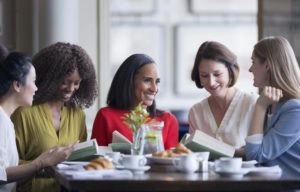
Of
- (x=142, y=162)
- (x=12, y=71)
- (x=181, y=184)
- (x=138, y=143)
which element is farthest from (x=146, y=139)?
(x=181, y=184)

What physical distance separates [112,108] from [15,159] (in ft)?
2.39

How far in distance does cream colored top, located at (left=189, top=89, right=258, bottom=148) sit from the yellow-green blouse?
61 centimetres

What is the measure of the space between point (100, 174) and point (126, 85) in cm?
128

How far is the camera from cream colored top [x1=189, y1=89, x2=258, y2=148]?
399cm

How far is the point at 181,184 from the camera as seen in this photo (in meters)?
2.79

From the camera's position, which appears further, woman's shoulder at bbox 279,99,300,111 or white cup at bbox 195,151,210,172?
woman's shoulder at bbox 279,99,300,111

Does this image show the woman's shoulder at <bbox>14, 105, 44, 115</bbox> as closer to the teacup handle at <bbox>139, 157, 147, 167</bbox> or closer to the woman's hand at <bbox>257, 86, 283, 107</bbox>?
the teacup handle at <bbox>139, 157, 147, 167</bbox>

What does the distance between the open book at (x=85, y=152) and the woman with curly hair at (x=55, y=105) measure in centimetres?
41

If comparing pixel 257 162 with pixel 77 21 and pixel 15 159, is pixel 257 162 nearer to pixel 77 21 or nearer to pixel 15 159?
pixel 15 159

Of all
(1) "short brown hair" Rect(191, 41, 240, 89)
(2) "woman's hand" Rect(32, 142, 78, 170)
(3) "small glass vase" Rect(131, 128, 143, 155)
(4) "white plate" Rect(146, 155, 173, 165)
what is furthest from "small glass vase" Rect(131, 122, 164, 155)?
(1) "short brown hair" Rect(191, 41, 240, 89)

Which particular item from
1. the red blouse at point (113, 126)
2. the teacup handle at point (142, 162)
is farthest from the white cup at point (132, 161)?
the red blouse at point (113, 126)

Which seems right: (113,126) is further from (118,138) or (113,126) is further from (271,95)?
(271,95)

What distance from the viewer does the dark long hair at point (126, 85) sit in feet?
13.5

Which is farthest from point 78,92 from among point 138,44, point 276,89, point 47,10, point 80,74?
point 138,44
